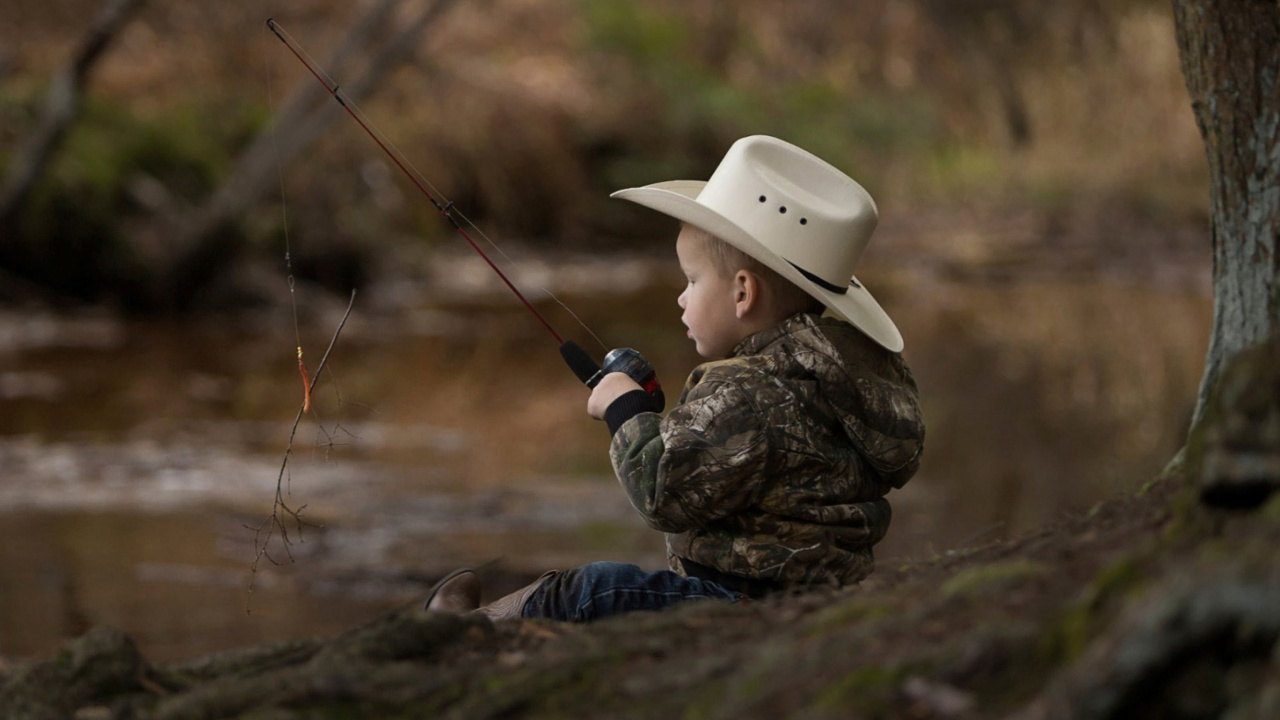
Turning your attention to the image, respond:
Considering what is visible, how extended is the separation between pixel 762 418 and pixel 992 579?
2.81ft

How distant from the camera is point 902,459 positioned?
2.90 m

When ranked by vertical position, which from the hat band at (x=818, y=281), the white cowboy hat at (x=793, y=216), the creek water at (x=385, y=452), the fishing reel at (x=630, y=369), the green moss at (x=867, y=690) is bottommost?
the green moss at (x=867, y=690)

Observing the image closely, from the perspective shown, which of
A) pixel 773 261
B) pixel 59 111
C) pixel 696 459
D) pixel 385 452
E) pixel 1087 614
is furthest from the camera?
pixel 59 111

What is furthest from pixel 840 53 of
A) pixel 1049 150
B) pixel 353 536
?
pixel 353 536

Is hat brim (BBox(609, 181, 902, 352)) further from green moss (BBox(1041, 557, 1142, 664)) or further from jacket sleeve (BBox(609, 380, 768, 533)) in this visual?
green moss (BBox(1041, 557, 1142, 664))

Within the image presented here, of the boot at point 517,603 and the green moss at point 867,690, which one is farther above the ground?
the boot at point 517,603

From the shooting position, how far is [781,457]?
2.81 meters

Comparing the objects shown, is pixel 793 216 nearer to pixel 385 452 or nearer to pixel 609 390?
pixel 609 390

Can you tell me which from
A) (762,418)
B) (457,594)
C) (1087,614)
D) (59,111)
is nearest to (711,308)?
(762,418)

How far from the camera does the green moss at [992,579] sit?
1.97 m

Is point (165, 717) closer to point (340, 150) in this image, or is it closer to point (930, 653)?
point (930, 653)

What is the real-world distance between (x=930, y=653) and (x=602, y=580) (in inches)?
44.1

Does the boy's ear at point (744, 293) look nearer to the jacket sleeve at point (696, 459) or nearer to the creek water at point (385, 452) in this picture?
the jacket sleeve at point (696, 459)

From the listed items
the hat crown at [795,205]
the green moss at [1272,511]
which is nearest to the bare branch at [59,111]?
the hat crown at [795,205]
